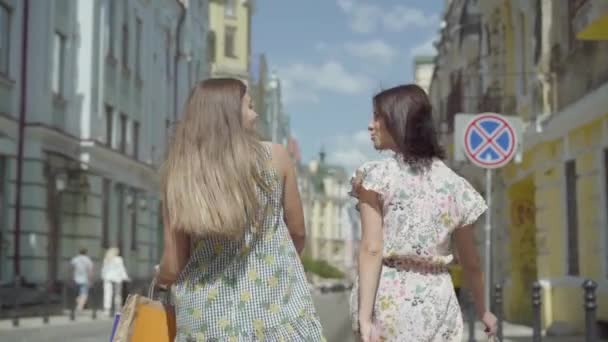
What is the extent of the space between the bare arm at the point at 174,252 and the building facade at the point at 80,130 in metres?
21.9

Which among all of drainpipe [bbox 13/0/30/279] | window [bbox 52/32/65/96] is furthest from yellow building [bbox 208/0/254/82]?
drainpipe [bbox 13/0/30/279]

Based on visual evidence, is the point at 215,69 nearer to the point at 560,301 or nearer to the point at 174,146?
the point at 560,301

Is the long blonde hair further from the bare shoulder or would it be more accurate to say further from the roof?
the roof

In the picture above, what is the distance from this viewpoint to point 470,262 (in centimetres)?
451

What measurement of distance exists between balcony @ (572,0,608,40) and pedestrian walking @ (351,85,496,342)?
9.42 metres

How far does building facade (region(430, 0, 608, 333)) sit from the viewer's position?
1634cm

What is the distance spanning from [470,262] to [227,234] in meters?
1.35

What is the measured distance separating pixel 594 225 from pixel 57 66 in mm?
16852

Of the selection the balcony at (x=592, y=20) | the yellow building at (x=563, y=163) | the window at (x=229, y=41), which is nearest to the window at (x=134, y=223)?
the yellow building at (x=563, y=163)

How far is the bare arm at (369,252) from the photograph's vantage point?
4.19m

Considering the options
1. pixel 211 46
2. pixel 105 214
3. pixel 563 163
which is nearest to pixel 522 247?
pixel 563 163

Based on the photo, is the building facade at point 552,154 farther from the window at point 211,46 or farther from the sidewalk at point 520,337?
the window at point 211,46

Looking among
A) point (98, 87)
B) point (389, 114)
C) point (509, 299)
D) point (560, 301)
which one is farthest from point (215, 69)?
point (389, 114)

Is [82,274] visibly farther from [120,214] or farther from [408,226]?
[408,226]
